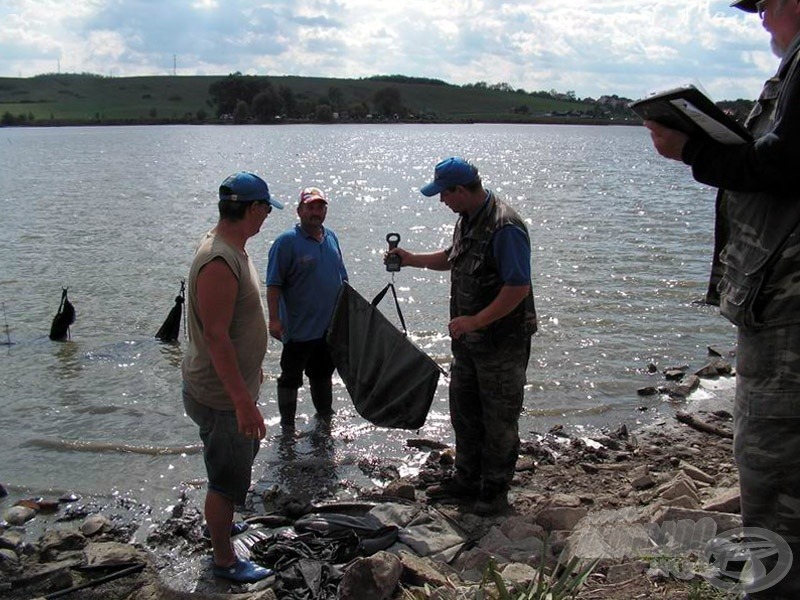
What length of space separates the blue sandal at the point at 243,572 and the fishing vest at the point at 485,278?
215cm

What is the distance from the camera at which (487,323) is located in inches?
214

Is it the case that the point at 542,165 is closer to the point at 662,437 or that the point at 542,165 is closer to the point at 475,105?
the point at 662,437

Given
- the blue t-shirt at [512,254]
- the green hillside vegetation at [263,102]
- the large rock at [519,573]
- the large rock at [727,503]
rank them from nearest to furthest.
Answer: the large rock at [519,573] < the large rock at [727,503] < the blue t-shirt at [512,254] < the green hillside vegetation at [263,102]

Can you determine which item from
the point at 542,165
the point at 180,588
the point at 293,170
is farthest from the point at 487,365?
the point at 542,165

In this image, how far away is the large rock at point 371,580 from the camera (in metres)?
4.45

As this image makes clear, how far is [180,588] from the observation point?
200 inches

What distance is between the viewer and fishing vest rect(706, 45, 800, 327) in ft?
9.50

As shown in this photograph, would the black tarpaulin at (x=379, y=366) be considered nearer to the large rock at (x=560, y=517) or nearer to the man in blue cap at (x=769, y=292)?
the large rock at (x=560, y=517)

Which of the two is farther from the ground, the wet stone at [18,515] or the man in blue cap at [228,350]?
the man in blue cap at [228,350]

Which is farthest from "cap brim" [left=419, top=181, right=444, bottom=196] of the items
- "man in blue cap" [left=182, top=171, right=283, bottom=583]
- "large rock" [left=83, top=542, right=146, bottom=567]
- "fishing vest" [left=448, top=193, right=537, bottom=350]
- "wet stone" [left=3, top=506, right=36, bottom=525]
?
"wet stone" [left=3, top=506, right=36, bottom=525]

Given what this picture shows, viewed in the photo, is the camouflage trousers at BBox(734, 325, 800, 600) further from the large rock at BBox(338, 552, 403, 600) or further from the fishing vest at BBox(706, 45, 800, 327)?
the large rock at BBox(338, 552, 403, 600)

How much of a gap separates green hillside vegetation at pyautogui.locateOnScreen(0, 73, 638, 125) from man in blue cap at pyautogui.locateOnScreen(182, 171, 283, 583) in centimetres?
15501

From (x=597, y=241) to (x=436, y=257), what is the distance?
1804 cm

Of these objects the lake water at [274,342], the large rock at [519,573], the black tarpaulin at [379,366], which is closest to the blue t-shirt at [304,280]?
the black tarpaulin at [379,366]
